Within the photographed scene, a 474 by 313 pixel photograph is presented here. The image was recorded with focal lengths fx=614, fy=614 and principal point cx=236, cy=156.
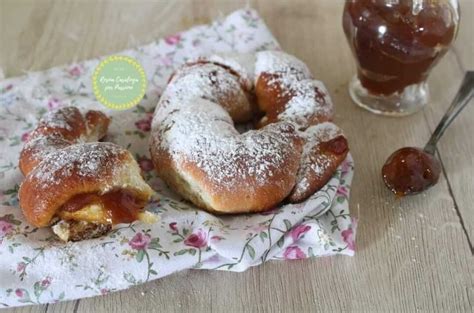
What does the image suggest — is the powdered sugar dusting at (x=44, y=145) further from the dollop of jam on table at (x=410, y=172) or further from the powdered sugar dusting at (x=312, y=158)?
the dollop of jam on table at (x=410, y=172)

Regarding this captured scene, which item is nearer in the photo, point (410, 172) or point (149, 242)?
point (149, 242)

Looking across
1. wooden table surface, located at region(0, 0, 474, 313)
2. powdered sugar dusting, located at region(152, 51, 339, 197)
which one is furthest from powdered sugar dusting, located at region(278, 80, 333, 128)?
wooden table surface, located at region(0, 0, 474, 313)

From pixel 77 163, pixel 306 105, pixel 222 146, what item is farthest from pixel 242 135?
pixel 77 163

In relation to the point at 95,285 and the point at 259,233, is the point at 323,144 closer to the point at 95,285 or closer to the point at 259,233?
the point at 259,233

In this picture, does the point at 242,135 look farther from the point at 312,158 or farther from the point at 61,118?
the point at 61,118

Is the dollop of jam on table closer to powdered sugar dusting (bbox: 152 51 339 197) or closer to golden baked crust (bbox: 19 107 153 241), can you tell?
powdered sugar dusting (bbox: 152 51 339 197)

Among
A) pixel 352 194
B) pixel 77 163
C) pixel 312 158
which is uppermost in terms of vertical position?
pixel 77 163
